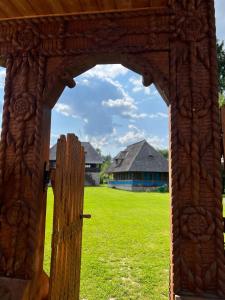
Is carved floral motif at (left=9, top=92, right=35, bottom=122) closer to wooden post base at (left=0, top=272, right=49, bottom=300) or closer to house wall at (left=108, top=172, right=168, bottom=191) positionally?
wooden post base at (left=0, top=272, right=49, bottom=300)

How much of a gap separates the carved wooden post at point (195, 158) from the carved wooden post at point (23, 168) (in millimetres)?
1298

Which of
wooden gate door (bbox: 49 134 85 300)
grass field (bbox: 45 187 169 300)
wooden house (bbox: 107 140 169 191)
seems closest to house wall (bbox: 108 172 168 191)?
wooden house (bbox: 107 140 169 191)

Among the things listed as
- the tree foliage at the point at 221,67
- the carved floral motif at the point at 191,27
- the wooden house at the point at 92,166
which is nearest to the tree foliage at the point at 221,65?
the tree foliage at the point at 221,67

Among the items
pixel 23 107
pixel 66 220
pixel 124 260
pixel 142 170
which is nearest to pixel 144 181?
pixel 142 170

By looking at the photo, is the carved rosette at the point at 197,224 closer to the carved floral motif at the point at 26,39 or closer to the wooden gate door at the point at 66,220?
the wooden gate door at the point at 66,220

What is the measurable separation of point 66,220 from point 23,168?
0.71 metres

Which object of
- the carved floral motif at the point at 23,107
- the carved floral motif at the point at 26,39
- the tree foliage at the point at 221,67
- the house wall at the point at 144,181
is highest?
the tree foliage at the point at 221,67

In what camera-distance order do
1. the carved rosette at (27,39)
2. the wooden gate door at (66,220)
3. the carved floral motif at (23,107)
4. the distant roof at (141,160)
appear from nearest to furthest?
1. the wooden gate door at (66,220)
2. the carved floral motif at (23,107)
3. the carved rosette at (27,39)
4. the distant roof at (141,160)

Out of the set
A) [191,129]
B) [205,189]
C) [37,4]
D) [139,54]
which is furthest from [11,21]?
[205,189]

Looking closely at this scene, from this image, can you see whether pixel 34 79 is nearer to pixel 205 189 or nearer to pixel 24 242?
pixel 24 242

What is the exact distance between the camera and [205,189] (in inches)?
87.7

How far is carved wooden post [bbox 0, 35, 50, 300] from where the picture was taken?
7.66 feet

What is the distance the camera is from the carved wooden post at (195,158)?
2115 mm

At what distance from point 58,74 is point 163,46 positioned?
44.0 inches
